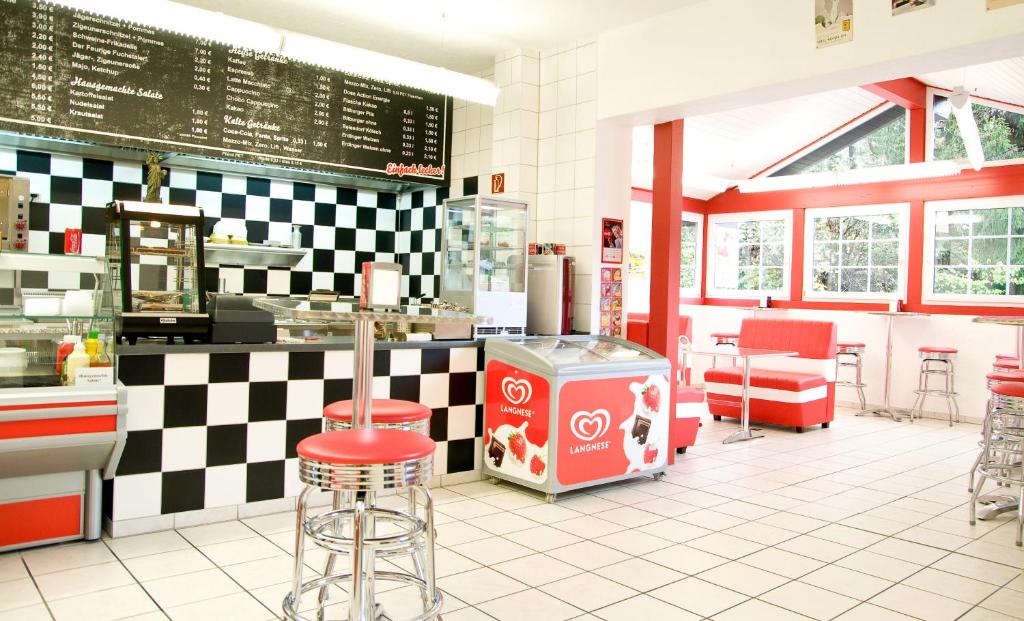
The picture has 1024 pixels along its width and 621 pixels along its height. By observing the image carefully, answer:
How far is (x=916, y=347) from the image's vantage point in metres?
8.77

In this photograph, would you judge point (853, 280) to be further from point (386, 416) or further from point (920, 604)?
point (386, 416)

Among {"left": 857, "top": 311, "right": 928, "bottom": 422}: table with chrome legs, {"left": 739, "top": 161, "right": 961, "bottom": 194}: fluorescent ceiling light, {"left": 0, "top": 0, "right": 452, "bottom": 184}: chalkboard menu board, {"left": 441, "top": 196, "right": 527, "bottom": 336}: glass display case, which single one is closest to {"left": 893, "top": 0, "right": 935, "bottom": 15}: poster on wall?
{"left": 441, "top": 196, "right": 527, "bottom": 336}: glass display case

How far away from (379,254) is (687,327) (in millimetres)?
4027

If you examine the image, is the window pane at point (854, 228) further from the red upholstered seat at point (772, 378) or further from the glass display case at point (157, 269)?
the glass display case at point (157, 269)

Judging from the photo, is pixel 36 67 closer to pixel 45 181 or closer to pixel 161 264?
pixel 45 181

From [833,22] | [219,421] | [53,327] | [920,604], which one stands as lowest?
[920,604]

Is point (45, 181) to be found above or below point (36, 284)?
above

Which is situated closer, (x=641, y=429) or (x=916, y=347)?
(x=641, y=429)

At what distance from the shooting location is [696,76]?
188 inches

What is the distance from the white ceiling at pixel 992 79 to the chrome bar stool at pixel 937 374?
290 centimetres

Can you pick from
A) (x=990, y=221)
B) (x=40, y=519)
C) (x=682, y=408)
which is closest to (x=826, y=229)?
(x=990, y=221)

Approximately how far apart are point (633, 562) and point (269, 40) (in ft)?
11.1

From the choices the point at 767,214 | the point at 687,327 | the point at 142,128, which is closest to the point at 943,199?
the point at 767,214

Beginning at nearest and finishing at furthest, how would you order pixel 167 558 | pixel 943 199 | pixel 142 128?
pixel 167 558 → pixel 142 128 → pixel 943 199
